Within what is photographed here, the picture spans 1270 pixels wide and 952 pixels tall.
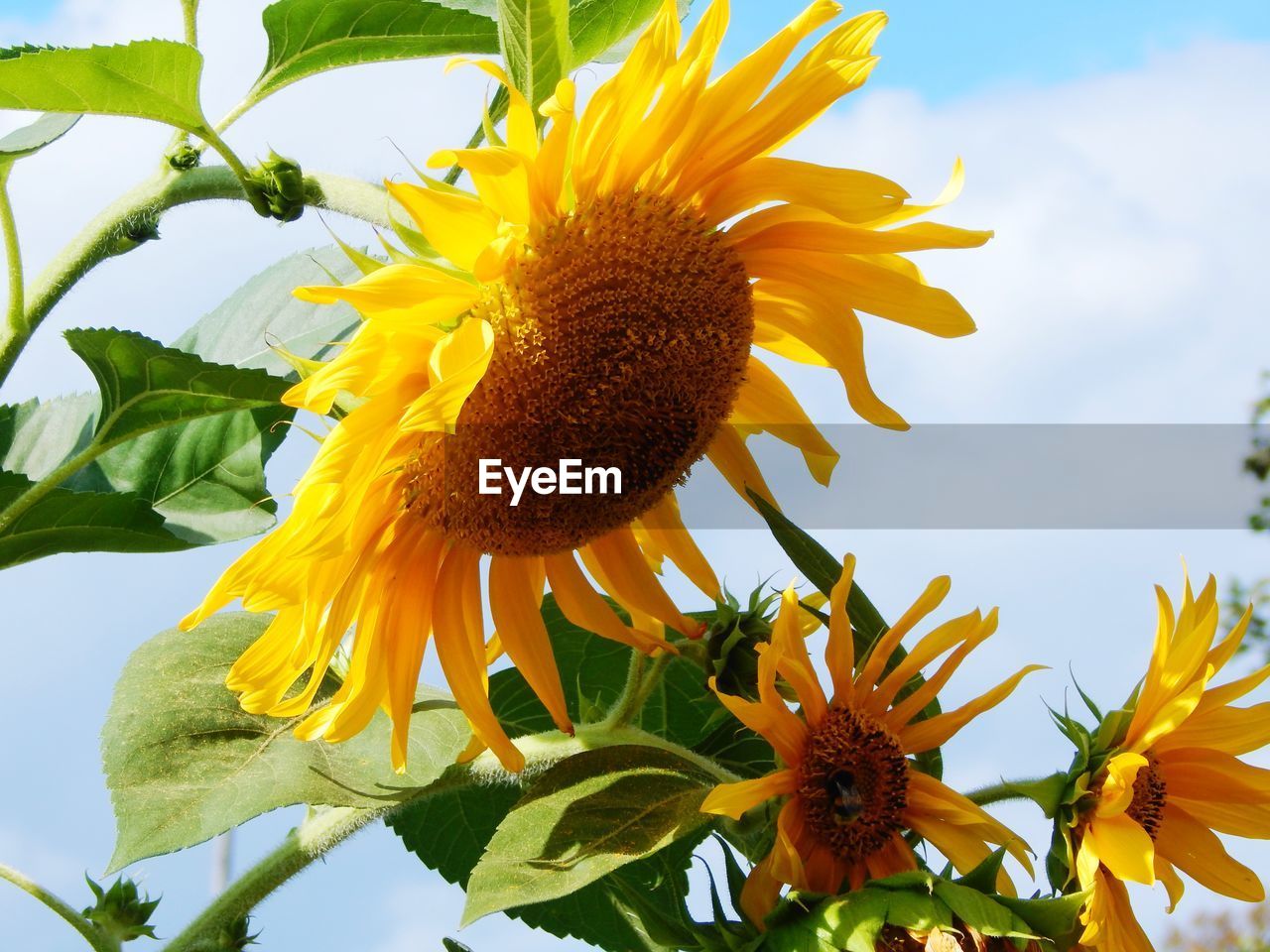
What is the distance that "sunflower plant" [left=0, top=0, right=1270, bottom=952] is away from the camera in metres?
0.88

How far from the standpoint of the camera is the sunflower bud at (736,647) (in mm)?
1001

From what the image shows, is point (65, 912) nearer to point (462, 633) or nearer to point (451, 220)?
point (462, 633)

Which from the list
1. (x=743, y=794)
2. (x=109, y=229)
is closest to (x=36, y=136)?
(x=109, y=229)

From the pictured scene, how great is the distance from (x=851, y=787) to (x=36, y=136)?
0.84m

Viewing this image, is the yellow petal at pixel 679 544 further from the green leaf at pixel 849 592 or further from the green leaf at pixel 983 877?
the green leaf at pixel 983 877

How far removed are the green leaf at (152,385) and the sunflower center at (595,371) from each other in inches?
5.7

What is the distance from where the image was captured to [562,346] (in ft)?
2.97

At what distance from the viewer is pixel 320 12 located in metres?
1.16

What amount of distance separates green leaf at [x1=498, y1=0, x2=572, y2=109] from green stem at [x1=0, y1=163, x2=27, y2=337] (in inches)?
21.0

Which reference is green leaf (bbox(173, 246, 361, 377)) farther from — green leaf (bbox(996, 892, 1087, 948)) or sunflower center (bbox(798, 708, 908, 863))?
green leaf (bbox(996, 892, 1087, 948))

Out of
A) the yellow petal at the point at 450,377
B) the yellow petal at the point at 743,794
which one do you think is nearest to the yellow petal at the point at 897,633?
the yellow petal at the point at 743,794

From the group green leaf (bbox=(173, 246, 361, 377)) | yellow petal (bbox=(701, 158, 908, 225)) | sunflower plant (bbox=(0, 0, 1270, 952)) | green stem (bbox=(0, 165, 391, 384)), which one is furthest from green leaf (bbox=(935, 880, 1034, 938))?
green stem (bbox=(0, 165, 391, 384))

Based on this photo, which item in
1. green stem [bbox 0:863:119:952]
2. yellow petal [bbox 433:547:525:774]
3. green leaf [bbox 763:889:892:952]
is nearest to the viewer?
green leaf [bbox 763:889:892:952]

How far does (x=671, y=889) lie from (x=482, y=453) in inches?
13.7
